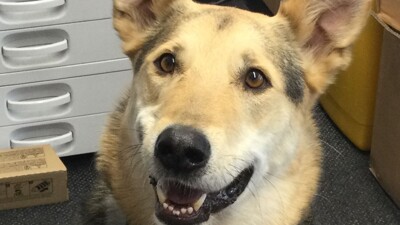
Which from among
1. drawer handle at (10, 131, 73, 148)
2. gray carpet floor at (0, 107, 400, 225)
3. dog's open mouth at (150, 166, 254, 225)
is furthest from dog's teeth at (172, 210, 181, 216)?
drawer handle at (10, 131, 73, 148)

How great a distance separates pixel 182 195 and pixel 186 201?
2cm

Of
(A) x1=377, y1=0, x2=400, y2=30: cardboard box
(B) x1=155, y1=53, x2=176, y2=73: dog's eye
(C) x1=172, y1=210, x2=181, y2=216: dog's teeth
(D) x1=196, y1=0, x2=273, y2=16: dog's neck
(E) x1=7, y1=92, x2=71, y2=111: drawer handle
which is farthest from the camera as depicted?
(D) x1=196, y1=0, x2=273, y2=16: dog's neck

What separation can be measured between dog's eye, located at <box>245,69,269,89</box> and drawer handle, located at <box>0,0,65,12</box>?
0.95m

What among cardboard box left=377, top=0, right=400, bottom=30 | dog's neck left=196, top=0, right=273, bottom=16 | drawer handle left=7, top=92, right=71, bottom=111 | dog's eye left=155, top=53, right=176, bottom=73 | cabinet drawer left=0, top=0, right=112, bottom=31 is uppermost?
dog's eye left=155, top=53, right=176, bottom=73

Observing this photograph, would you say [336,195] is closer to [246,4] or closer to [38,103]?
[38,103]

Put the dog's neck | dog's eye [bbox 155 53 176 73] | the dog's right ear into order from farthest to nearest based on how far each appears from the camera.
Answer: the dog's neck < the dog's right ear < dog's eye [bbox 155 53 176 73]

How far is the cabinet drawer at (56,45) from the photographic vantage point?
2.24 m

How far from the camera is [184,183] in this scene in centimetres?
133

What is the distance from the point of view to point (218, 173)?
1323 mm

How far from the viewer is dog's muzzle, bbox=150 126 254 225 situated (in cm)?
126

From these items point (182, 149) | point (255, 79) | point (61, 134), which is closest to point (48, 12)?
point (61, 134)

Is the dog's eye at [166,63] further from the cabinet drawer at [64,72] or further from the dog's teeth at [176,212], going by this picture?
the cabinet drawer at [64,72]

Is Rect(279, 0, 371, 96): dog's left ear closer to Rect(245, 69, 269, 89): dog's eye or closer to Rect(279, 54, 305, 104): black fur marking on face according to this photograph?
Rect(279, 54, 305, 104): black fur marking on face

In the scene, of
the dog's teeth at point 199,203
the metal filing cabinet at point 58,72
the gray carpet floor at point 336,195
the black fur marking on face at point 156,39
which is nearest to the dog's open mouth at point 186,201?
the dog's teeth at point 199,203
